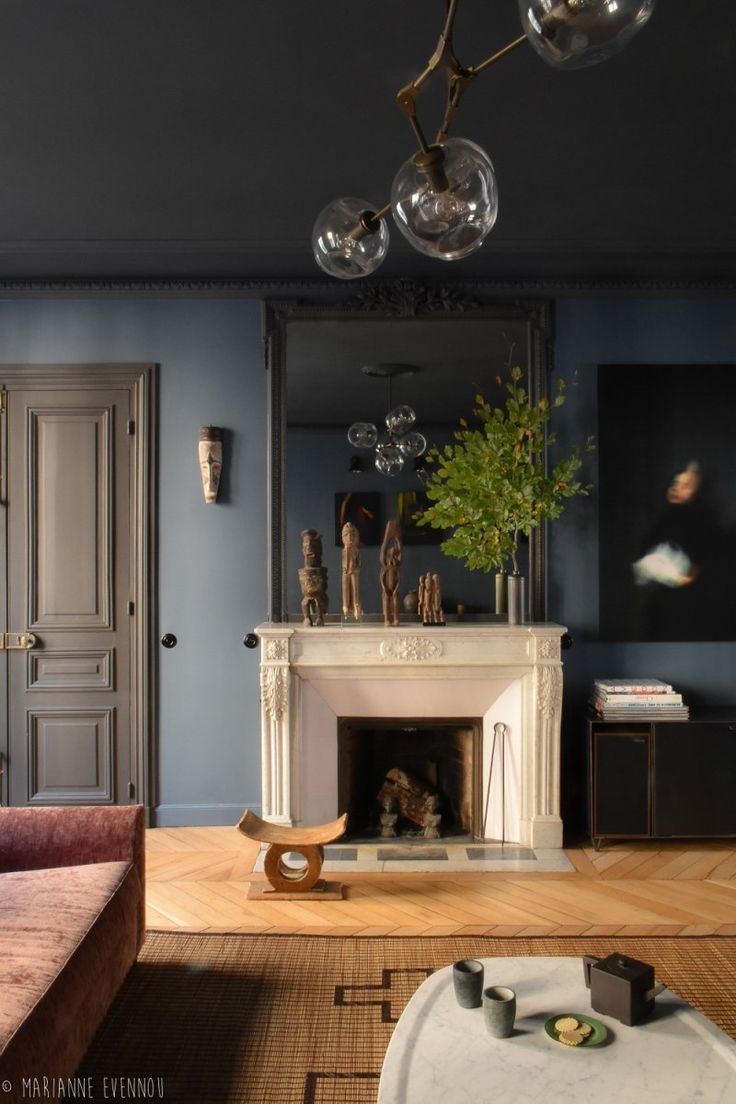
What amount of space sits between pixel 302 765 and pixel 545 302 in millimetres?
2736

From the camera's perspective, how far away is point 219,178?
10.7ft

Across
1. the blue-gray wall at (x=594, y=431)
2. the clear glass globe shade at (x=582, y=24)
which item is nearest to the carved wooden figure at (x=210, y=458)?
the blue-gray wall at (x=594, y=431)

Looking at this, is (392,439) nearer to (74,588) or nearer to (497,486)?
(497,486)

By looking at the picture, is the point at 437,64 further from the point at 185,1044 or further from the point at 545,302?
the point at 545,302

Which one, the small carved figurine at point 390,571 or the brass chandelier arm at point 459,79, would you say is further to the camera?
the small carved figurine at point 390,571

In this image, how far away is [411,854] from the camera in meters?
3.83

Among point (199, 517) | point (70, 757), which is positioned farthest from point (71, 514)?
point (70, 757)

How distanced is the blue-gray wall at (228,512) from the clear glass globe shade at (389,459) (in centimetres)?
64

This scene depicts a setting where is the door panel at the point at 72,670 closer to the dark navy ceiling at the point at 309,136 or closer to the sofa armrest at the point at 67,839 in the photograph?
the sofa armrest at the point at 67,839

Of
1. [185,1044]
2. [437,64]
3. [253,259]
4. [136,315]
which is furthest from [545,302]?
[185,1044]

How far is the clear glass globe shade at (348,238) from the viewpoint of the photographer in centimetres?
172

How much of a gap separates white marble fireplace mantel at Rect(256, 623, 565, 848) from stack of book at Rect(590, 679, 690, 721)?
24cm

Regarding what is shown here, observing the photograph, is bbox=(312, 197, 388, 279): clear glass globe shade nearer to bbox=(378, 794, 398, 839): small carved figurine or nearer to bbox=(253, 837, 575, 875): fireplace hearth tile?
bbox=(253, 837, 575, 875): fireplace hearth tile

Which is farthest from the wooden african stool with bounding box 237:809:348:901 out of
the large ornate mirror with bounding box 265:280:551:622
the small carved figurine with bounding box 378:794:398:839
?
the large ornate mirror with bounding box 265:280:551:622
